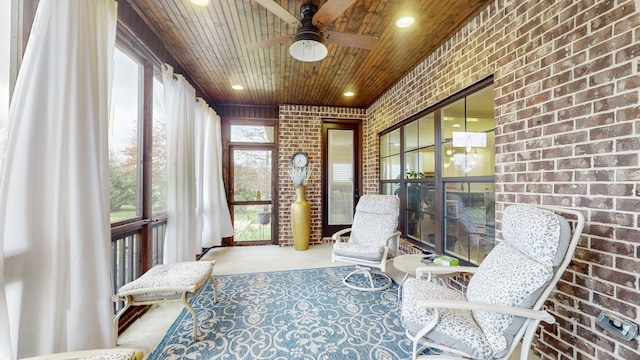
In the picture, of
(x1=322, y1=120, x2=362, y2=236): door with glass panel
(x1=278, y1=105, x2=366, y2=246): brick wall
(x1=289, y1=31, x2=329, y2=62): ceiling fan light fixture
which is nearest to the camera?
(x1=289, y1=31, x2=329, y2=62): ceiling fan light fixture

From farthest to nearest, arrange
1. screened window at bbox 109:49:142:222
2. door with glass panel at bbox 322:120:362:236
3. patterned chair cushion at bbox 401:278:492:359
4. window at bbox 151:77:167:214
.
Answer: door with glass panel at bbox 322:120:362:236 < window at bbox 151:77:167:214 < screened window at bbox 109:49:142:222 < patterned chair cushion at bbox 401:278:492:359

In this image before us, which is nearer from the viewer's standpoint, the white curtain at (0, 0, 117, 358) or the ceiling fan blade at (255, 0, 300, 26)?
the white curtain at (0, 0, 117, 358)

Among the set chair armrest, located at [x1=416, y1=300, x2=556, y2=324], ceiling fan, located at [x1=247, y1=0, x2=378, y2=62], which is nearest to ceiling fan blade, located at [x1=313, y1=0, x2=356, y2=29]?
ceiling fan, located at [x1=247, y1=0, x2=378, y2=62]

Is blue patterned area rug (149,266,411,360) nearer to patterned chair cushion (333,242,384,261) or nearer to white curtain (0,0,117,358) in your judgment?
patterned chair cushion (333,242,384,261)

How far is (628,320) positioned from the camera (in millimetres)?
1188

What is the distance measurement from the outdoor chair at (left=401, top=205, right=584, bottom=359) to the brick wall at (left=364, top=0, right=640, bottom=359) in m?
0.21

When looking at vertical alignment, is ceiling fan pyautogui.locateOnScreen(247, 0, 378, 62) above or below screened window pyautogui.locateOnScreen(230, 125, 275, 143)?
above

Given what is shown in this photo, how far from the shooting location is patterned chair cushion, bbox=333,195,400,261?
282 cm

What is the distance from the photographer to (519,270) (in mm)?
1299

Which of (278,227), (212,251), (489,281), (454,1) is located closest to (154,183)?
(212,251)

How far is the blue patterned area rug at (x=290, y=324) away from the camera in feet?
5.62

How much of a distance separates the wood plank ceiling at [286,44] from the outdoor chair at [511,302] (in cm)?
175

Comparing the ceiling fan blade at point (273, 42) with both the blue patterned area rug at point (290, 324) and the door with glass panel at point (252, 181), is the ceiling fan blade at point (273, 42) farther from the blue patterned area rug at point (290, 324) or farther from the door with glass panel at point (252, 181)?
the door with glass panel at point (252, 181)

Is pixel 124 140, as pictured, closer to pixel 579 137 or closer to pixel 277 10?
pixel 277 10
